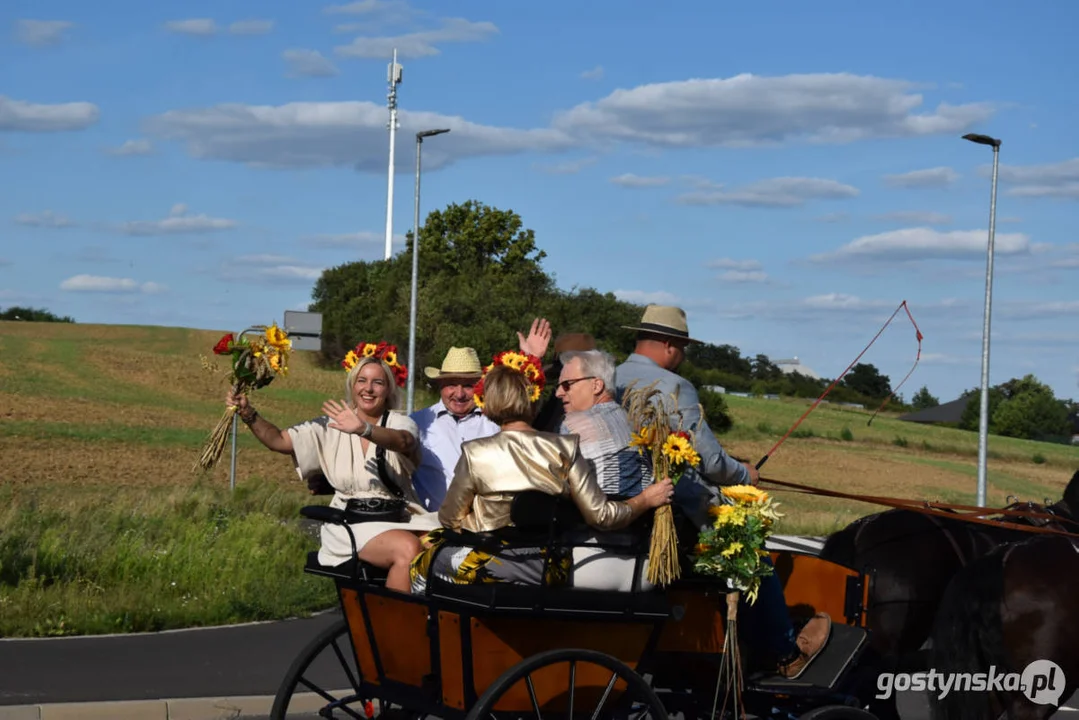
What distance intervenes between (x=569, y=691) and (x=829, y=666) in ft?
4.74

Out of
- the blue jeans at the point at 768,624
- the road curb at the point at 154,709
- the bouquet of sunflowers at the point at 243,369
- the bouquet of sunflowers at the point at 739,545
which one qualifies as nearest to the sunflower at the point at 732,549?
the bouquet of sunflowers at the point at 739,545

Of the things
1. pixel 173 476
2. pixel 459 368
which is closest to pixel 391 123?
pixel 173 476

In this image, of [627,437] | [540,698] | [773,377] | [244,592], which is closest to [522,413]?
[627,437]

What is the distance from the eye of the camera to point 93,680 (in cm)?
862

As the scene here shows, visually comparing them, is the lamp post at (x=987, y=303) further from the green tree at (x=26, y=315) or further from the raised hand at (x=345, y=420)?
the green tree at (x=26, y=315)

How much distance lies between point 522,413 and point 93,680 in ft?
14.3

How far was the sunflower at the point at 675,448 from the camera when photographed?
563 centimetres

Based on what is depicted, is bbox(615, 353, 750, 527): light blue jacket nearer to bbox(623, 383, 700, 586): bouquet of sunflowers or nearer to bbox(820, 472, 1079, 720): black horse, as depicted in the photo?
bbox(623, 383, 700, 586): bouquet of sunflowers

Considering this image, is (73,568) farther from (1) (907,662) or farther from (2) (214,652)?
(1) (907,662)

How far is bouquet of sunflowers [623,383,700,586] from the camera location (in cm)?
564

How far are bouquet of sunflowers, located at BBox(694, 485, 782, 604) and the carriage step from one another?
1.86ft

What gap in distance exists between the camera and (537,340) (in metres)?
7.38

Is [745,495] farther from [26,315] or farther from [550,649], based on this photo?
[26,315]

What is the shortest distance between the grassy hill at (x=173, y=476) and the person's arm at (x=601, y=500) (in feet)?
19.6
